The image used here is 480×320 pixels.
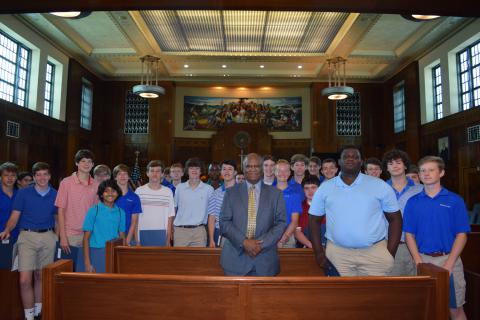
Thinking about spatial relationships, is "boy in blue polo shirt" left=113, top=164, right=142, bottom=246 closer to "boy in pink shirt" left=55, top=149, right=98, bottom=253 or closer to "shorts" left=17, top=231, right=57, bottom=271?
"boy in pink shirt" left=55, top=149, right=98, bottom=253

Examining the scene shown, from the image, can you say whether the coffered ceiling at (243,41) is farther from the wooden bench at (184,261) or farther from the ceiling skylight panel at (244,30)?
the wooden bench at (184,261)

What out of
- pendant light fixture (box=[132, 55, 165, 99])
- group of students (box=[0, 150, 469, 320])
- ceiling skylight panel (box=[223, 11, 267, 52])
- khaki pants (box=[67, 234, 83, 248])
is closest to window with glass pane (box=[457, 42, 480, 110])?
ceiling skylight panel (box=[223, 11, 267, 52])

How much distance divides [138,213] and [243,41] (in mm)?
9644

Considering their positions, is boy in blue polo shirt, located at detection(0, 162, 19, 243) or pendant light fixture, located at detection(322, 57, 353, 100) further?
pendant light fixture, located at detection(322, 57, 353, 100)

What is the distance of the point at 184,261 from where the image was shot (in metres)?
3.68

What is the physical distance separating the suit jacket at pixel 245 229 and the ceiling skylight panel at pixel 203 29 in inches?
331

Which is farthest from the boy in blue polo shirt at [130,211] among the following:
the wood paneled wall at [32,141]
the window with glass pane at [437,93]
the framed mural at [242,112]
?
the framed mural at [242,112]

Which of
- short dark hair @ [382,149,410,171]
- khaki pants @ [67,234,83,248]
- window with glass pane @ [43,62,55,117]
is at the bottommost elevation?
khaki pants @ [67,234,83,248]

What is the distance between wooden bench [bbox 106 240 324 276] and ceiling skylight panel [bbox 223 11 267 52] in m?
8.60

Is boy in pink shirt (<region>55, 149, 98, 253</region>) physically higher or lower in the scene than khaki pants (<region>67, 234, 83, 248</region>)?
higher

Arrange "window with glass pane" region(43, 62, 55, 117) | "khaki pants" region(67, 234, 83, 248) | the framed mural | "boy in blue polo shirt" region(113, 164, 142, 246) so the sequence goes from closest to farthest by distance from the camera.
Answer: "khaki pants" region(67, 234, 83, 248)
"boy in blue polo shirt" region(113, 164, 142, 246)
"window with glass pane" region(43, 62, 55, 117)
the framed mural

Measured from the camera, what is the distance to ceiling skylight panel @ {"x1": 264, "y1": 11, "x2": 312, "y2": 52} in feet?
36.2

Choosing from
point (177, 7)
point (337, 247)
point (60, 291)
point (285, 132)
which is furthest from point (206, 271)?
point (285, 132)

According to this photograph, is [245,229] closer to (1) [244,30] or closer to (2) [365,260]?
(2) [365,260]
